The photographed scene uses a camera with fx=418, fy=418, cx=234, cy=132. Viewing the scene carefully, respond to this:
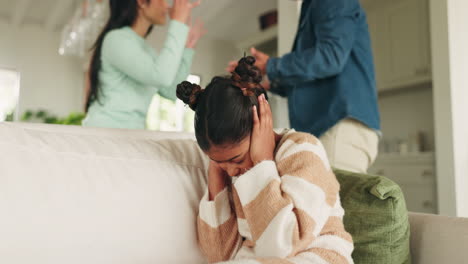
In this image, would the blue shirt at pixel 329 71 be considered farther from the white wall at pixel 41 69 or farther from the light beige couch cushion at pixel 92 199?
the white wall at pixel 41 69

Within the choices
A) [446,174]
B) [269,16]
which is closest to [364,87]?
[446,174]

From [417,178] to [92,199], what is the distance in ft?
9.82

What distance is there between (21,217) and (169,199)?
0.29m

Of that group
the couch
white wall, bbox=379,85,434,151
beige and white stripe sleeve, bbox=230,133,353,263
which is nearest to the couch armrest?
the couch

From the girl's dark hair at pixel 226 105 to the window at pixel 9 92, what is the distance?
7581 millimetres

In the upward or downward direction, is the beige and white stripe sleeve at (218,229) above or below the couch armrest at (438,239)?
above

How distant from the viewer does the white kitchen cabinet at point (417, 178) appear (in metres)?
3.15

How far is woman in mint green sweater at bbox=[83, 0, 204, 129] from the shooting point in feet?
4.52

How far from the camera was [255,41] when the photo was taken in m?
4.39

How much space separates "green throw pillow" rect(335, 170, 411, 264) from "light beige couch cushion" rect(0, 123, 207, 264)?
1.17 feet

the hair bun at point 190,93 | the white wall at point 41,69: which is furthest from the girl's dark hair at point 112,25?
the white wall at point 41,69

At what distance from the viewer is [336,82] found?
58.4 inches

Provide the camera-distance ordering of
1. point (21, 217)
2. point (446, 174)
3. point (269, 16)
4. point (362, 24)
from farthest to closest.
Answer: point (269, 16) < point (446, 174) < point (362, 24) < point (21, 217)

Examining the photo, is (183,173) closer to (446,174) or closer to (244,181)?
(244,181)
